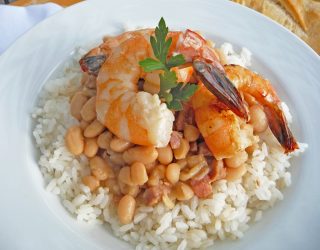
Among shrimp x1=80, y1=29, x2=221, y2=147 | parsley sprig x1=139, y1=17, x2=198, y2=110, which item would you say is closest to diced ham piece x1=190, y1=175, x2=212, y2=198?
shrimp x1=80, y1=29, x2=221, y2=147

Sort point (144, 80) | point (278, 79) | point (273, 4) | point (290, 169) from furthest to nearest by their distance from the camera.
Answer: point (273, 4) < point (278, 79) < point (290, 169) < point (144, 80)

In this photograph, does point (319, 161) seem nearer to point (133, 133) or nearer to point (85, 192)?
point (133, 133)

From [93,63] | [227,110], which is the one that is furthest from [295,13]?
[93,63]

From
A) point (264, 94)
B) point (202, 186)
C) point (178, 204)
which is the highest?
point (264, 94)

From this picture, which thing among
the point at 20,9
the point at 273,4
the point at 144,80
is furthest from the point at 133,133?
the point at 273,4

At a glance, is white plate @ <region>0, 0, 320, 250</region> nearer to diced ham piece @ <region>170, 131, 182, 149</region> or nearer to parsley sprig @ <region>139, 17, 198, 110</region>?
diced ham piece @ <region>170, 131, 182, 149</region>

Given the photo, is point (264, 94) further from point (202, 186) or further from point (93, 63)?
point (93, 63)

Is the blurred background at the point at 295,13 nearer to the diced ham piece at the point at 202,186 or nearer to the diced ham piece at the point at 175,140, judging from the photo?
the diced ham piece at the point at 175,140
